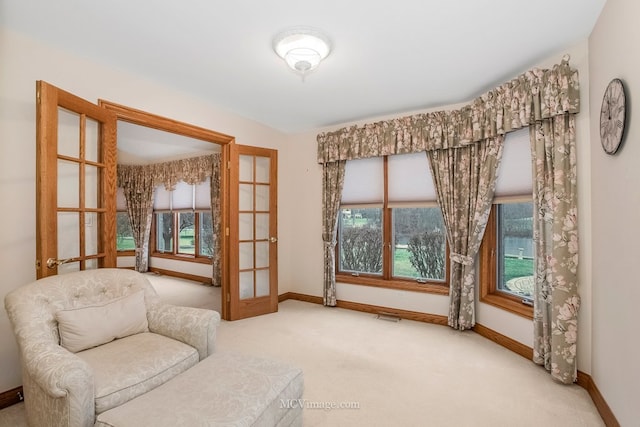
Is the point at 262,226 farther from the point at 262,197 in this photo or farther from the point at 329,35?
the point at 329,35

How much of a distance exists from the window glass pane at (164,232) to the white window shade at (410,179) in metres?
5.17

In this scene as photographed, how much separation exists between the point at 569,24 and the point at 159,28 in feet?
9.35

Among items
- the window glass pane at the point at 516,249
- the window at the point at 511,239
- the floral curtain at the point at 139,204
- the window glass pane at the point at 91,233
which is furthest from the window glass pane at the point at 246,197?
the floral curtain at the point at 139,204

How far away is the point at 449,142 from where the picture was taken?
333 cm

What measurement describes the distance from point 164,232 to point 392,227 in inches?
212

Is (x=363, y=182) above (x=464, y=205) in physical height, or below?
above

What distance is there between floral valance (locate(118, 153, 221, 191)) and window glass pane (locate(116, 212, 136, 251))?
0.80 m

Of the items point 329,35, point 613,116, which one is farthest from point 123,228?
point 613,116

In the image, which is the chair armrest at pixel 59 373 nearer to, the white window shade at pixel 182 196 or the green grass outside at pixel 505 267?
the green grass outside at pixel 505 267

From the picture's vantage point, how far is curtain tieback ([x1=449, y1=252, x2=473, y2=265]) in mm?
3223

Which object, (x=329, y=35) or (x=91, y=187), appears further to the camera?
(x=91, y=187)

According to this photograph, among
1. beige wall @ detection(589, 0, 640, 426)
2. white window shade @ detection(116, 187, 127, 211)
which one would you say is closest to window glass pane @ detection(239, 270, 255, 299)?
beige wall @ detection(589, 0, 640, 426)

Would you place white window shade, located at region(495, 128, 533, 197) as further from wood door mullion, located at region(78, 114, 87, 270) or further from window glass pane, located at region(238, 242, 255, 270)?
wood door mullion, located at region(78, 114, 87, 270)

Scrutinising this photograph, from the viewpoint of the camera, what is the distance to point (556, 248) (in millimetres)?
2324
